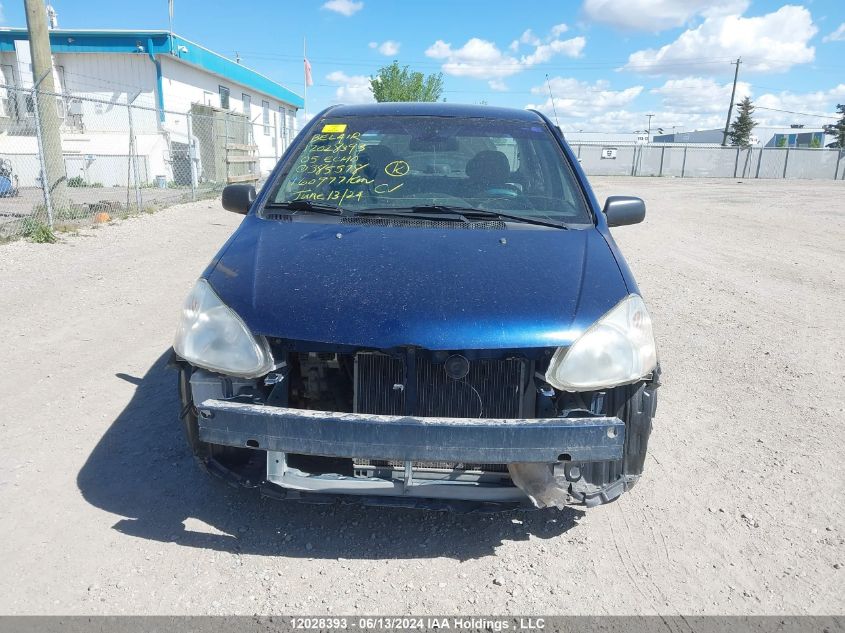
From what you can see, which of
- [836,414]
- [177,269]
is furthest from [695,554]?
[177,269]

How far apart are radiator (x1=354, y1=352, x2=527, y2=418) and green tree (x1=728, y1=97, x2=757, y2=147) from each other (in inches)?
2740

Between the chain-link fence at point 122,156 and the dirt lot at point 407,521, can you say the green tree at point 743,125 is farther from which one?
the dirt lot at point 407,521

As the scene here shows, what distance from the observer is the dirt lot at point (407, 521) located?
2.27 meters

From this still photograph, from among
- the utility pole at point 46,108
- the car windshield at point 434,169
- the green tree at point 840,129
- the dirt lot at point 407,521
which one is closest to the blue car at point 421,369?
the dirt lot at point 407,521

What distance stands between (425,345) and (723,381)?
121 inches

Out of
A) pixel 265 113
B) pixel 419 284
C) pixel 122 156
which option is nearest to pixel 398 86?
pixel 265 113

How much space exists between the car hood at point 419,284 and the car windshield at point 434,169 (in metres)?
0.33

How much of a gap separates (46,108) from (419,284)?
1048cm

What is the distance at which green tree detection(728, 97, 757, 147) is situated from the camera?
62881 mm

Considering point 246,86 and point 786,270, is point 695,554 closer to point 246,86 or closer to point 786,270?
point 786,270

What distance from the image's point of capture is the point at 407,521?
8.94 feet

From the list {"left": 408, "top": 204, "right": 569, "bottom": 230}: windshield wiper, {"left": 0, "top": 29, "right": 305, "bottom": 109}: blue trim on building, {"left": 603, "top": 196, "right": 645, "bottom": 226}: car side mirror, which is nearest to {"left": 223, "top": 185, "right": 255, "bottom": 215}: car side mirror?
{"left": 408, "top": 204, "right": 569, "bottom": 230}: windshield wiper

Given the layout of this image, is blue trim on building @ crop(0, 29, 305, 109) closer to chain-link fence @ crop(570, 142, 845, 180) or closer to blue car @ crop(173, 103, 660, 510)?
blue car @ crop(173, 103, 660, 510)

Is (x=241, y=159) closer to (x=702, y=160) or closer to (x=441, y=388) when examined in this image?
(x=441, y=388)
